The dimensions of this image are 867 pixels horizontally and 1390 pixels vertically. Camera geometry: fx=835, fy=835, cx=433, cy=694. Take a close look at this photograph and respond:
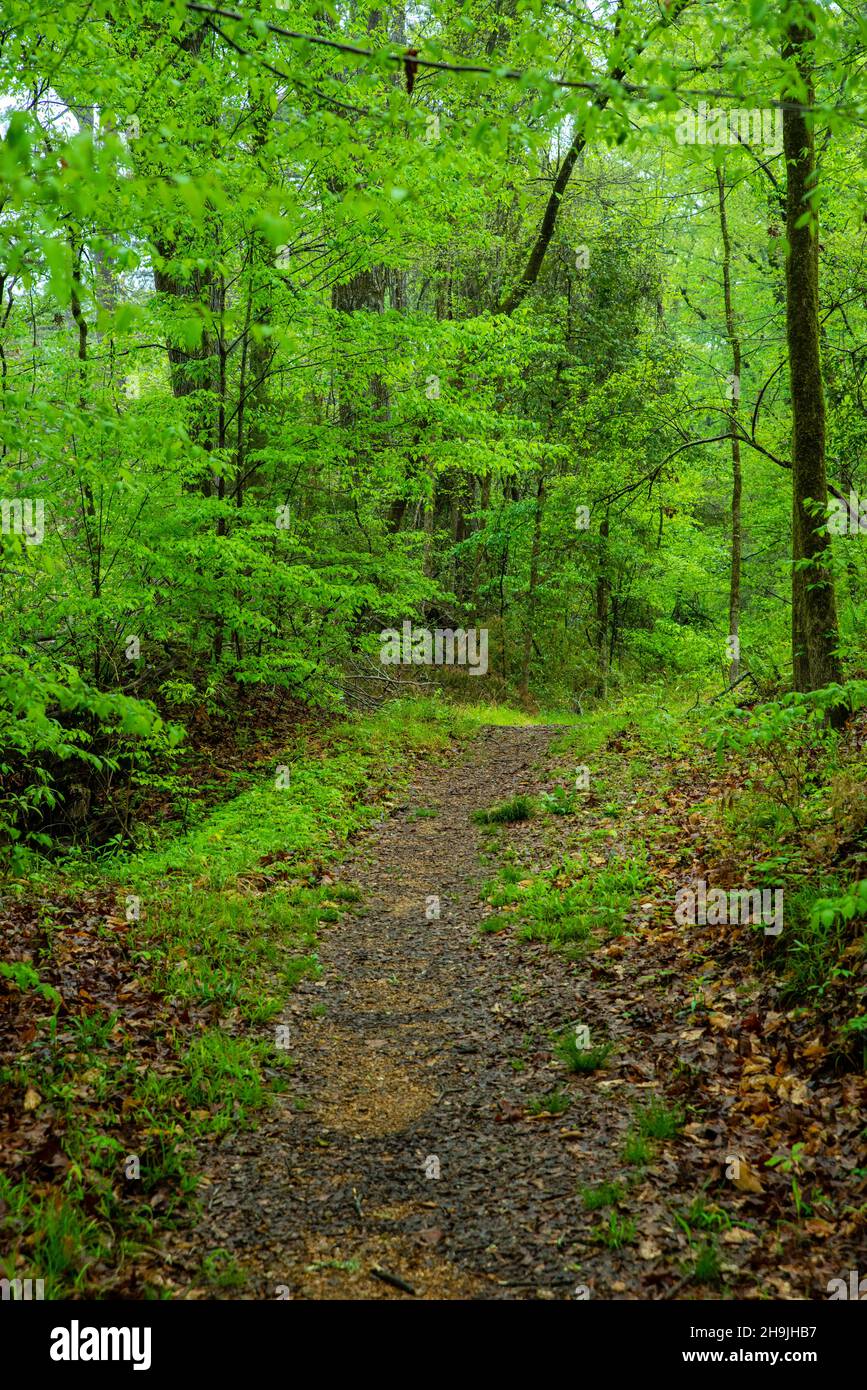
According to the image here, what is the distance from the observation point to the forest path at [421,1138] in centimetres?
393

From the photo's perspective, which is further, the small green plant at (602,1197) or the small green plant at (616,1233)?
the small green plant at (602,1197)

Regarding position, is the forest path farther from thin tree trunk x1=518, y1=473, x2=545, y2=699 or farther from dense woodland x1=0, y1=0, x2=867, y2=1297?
thin tree trunk x1=518, y1=473, x2=545, y2=699

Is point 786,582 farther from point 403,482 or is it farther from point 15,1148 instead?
point 15,1148

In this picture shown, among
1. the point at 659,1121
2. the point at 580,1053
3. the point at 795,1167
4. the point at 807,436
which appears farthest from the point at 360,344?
the point at 795,1167

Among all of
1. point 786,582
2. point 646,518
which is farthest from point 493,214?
point 786,582

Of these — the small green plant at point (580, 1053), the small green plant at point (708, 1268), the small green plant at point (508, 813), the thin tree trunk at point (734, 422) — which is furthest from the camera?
the thin tree trunk at point (734, 422)

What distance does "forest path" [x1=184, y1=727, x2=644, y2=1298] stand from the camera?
3.93 m

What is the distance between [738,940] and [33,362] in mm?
8843

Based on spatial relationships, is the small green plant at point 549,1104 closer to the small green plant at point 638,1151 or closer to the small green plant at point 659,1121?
the small green plant at point 659,1121

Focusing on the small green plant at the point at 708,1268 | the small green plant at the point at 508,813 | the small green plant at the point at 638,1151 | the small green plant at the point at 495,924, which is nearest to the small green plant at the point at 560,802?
the small green plant at the point at 508,813

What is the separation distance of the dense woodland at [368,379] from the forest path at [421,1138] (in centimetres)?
178

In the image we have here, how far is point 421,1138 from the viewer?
494cm

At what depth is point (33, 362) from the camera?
8.88 meters

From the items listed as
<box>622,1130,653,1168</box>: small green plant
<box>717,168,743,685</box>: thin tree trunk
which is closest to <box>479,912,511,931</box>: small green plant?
<box>622,1130,653,1168</box>: small green plant
